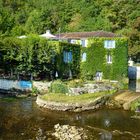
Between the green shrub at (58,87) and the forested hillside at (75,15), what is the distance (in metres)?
45.1

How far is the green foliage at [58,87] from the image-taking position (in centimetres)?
5534

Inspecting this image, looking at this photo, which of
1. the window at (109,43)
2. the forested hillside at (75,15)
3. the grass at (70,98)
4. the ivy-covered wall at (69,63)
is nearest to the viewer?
the grass at (70,98)

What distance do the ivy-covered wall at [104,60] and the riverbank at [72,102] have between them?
18.3 metres

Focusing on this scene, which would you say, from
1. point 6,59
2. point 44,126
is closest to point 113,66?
point 6,59

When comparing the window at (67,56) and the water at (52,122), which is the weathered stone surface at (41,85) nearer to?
the water at (52,122)

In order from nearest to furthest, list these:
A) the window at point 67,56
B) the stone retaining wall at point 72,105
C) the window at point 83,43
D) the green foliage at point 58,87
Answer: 1. the stone retaining wall at point 72,105
2. the green foliage at point 58,87
3. the window at point 67,56
4. the window at point 83,43

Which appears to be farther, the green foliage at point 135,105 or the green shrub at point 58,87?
the green shrub at point 58,87

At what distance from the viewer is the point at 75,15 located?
423 feet

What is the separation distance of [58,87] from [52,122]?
14.7 m

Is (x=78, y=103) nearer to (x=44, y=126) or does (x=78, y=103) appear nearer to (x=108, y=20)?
(x=44, y=126)

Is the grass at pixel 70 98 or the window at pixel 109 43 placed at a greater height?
the window at pixel 109 43

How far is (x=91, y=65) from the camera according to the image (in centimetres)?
7006

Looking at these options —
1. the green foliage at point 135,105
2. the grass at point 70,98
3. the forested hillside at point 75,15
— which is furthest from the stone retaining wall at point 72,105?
the forested hillside at point 75,15

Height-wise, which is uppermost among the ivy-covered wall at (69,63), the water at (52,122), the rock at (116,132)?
the ivy-covered wall at (69,63)
